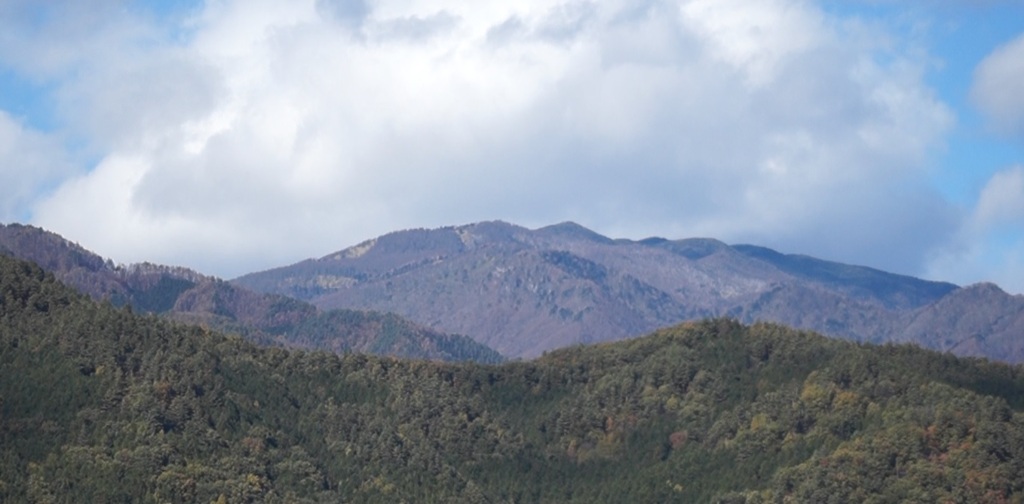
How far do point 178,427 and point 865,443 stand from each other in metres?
Answer: 70.7

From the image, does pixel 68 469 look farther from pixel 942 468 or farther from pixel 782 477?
pixel 942 468

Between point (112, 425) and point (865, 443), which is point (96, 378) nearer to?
point (112, 425)

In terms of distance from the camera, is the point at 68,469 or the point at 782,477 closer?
the point at 68,469

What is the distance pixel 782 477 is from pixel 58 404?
244 feet

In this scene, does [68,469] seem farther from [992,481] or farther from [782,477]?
[992,481]

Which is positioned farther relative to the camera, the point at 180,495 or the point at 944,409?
the point at 944,409

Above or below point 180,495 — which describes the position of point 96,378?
above

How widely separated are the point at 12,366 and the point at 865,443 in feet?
292

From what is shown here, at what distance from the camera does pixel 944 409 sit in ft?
647

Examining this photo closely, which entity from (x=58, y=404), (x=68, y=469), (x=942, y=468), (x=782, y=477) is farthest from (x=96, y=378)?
(x=942, y=468)

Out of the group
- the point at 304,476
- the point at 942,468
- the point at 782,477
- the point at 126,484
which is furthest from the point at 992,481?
the point at 126,484

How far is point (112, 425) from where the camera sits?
18975cm

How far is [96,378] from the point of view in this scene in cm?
19988

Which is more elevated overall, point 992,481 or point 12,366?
point 12,366
